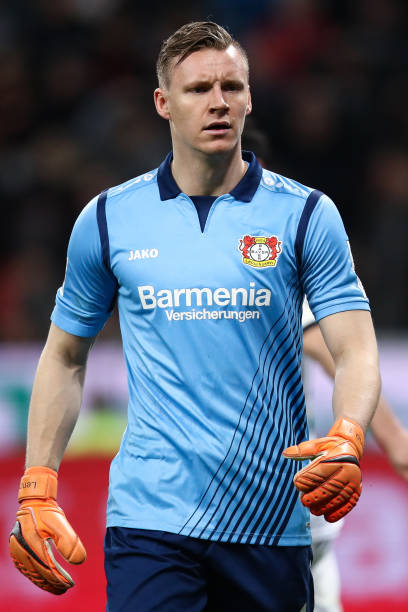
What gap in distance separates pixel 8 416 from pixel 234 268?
5.07 meters

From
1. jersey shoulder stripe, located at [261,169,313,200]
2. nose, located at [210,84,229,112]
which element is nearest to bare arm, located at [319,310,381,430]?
jersey shoulder stripe, located at [261,169,313,200]

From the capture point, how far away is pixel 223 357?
3.21 metres

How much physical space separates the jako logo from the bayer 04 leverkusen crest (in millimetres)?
240

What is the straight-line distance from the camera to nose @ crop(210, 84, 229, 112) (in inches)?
128

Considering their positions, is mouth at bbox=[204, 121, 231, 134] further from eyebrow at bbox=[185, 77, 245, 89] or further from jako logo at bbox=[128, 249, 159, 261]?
jako logo at bbox=[128, 249, 159, 261]

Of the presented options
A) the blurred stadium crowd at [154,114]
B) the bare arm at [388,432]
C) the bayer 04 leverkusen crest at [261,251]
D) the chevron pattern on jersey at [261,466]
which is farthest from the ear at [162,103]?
the blurred stadium crowd at [154,114]

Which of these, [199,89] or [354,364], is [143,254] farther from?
[354,364]

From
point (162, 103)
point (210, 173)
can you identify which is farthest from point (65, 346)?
point (162, 103)

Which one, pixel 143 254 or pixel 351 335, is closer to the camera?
pixel 351 335

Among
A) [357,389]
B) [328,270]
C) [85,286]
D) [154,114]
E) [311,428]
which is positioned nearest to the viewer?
[357,389]

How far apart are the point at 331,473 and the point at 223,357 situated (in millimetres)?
488

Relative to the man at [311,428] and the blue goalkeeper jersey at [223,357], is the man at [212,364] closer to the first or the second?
the blue goalkeeper jersey at [223,357]

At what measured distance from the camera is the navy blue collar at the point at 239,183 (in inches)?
132

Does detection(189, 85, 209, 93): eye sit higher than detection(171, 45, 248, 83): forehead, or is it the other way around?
detection(171, 45, 248, 83): forehead
